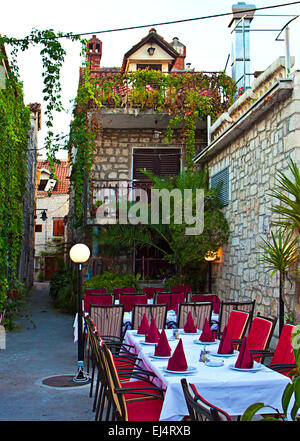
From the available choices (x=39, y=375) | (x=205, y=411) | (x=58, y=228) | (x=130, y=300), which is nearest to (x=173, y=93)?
(x=130, y=300)

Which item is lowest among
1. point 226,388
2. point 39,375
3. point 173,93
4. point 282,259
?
point 39,375

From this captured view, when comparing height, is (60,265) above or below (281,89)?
below

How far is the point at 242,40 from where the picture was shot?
34.7 ft

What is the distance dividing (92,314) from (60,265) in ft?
37.0

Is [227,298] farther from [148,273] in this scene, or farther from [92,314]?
[92,314]

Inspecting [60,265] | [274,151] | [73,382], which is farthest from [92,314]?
[60,265]

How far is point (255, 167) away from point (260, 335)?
412cm

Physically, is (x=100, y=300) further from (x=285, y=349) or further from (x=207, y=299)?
(x=285, y=349)

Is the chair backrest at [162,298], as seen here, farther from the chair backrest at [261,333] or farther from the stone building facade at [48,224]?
the stone building facade at [48,224]

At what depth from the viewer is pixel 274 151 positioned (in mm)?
7277

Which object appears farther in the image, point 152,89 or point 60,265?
point 60,265

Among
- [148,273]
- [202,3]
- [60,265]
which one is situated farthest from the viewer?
[60,265]

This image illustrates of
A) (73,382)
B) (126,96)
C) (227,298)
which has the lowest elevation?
(73,382)

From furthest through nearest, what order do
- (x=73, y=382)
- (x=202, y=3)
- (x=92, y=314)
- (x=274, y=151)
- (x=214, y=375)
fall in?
(x=202, y=3) → (x=274, y=151) → (x=92, y=314) → (x=73, y=382) → (x=214, y=375)
